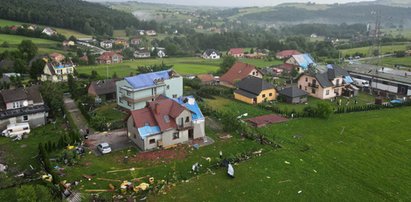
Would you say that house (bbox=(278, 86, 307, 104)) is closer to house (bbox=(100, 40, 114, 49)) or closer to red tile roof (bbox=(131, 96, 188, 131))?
red tile roof (bbox=(131, 96, 188, 131))

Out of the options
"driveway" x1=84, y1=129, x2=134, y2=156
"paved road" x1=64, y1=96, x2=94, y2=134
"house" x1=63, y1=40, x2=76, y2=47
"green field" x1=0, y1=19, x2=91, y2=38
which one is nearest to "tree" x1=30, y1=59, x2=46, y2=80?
"paved road" x1=64, y1=96, x2=94, y2=134

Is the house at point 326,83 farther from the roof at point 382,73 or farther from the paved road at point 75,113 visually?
the paved road at point 75,113

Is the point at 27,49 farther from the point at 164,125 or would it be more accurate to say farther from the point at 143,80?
the point at 164,125

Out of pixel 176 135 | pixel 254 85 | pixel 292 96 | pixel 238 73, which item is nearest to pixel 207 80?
pixel 238 73

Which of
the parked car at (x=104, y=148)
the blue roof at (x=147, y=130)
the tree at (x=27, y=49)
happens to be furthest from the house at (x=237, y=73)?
the tree at (x=27, y=49)

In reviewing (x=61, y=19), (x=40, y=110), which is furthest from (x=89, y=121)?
(x=61, y=19)
